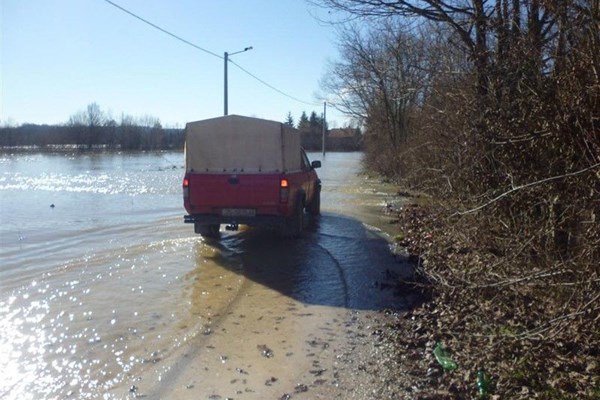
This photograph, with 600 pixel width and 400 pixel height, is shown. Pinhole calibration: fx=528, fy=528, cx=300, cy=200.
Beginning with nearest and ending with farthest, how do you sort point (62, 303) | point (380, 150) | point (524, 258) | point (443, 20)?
point (524, 258), point (62, 303), point (443, 20), point (380, 150)

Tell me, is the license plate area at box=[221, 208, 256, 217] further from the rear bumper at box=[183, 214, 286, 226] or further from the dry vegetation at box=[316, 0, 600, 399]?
the dry vegetation at box=[316, 0, 600, 399]

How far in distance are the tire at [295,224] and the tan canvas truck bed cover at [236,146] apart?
3.21ft

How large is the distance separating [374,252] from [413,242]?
75cm

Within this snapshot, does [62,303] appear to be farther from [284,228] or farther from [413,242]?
[413,242]

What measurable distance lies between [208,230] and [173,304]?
161 inches

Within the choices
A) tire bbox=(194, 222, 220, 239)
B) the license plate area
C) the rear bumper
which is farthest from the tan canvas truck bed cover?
tire bbox=(194, 222, 220, 239)

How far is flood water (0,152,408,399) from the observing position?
467 cm

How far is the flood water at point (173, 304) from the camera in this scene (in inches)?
184

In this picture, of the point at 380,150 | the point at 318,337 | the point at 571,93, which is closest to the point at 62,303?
the point at 318,337

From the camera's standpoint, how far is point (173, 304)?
22.3ft

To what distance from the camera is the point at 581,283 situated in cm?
386

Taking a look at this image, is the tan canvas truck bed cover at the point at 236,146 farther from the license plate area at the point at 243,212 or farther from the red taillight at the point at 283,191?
the license plate area at the point at 243,212

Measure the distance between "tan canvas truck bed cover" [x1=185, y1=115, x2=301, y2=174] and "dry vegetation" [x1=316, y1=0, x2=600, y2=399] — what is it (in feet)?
9.00

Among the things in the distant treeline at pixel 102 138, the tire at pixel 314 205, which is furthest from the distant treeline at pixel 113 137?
the tire at pixel 314 205
